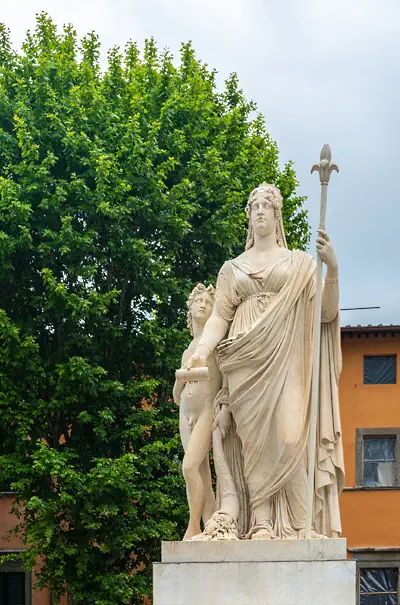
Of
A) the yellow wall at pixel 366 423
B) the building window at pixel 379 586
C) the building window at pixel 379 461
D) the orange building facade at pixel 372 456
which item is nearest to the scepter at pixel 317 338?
the orange building facade at pixel 372 456

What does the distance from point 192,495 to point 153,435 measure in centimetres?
1550

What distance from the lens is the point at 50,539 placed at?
2852 centimetres

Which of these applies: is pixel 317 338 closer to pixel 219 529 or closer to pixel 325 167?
pixel 325 167

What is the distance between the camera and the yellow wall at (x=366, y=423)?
155 ft

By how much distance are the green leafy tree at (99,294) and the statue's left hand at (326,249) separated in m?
14.4

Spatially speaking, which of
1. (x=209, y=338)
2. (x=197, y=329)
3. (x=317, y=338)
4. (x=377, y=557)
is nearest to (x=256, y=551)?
(x=317, y=338)

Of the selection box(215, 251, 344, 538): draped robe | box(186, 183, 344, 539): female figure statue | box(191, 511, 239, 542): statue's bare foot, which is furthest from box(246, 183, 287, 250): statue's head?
box(191, 511, 239, 542): statue's bare foot

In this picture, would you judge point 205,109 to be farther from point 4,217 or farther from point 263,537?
point 263,537

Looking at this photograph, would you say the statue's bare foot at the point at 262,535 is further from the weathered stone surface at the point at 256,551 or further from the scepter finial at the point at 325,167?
the scepter finial at the point at 325,167

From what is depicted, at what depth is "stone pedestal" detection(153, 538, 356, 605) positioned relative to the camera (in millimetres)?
13680

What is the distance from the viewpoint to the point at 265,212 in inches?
596

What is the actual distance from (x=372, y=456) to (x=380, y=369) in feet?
9.07

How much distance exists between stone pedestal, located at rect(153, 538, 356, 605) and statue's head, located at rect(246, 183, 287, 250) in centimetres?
318

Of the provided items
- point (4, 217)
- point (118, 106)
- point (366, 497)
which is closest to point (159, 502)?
point (4, 217)
